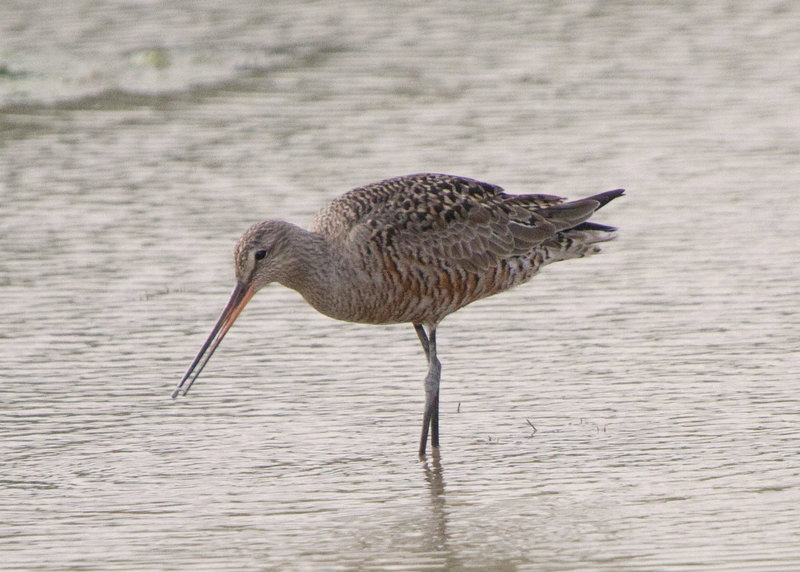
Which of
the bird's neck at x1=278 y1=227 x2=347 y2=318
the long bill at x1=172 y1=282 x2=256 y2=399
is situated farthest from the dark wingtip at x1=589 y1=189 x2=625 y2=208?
the long bill at x1=172 y1=282 x2=256 y2=399

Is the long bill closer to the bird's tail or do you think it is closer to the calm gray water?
the calm gray water

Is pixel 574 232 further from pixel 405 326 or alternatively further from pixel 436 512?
pixel 436 512

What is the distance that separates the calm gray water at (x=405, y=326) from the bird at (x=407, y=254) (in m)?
0.45

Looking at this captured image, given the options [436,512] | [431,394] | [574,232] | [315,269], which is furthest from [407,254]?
[436,512]

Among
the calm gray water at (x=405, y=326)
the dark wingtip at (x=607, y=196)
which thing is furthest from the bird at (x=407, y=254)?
the calm gray water at (x=405, y=326)

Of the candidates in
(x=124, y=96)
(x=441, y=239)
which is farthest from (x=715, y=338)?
(x=124, y=96)

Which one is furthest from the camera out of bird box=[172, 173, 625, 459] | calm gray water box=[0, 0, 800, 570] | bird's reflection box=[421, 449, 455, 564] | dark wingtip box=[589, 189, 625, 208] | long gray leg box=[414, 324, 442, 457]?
dark wingtip box=[589, 189, 625, 208]

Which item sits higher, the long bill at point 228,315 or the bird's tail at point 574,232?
the long bill at point 228,315

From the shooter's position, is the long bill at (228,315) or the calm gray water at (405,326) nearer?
the calm gray water at (405,326)

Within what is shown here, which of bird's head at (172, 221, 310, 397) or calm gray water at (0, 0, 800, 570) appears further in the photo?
bird's head at (172, 221, 310, 397)

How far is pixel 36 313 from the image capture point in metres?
9.30

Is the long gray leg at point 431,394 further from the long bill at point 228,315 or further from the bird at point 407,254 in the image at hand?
the long bill at point 228,315

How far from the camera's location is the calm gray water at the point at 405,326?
21.1ft

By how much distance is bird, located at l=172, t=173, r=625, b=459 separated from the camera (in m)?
7.30
